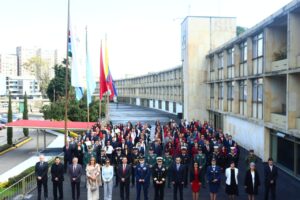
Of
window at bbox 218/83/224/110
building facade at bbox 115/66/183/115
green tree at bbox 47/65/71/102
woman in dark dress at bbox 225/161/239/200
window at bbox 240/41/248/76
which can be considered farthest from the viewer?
green tree at bbox 47/65/71/102

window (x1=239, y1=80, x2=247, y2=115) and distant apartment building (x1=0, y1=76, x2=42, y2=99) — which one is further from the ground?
distant apartment building (x1=0, y1=76, x2=42, y2=99)

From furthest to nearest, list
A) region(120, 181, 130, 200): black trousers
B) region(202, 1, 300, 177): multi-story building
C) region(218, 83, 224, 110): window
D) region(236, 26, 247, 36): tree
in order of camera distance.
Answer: region(236, 26, 247, 36): tree → region(218, 83, 224, 110): window → region(202, 1, 300, 177): multi-story building → region(120, 181, 130, 200): black trousers

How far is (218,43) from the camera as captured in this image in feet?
127

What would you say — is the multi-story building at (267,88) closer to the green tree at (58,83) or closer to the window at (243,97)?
the window at (243,97)

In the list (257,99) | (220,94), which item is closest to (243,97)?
(257,99)

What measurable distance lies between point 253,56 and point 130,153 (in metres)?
11.6

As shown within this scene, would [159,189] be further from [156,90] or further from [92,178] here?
[156,90]

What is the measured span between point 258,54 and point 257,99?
270 centimetres

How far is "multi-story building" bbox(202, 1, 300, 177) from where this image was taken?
1702cm

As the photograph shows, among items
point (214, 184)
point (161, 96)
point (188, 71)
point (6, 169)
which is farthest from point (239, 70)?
point (161, 96)

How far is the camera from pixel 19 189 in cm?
1411

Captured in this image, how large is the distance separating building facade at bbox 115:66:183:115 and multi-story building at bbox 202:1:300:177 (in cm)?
1909

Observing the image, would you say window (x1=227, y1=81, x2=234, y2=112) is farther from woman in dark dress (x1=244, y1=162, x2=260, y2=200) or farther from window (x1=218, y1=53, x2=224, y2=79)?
→ woman in dark dress (x1=244, y1=162, x2=260, y2=200)

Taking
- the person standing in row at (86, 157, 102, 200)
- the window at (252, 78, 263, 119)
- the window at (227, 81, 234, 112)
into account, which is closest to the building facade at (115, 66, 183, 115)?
the window at (227, 81, 234, 112)
